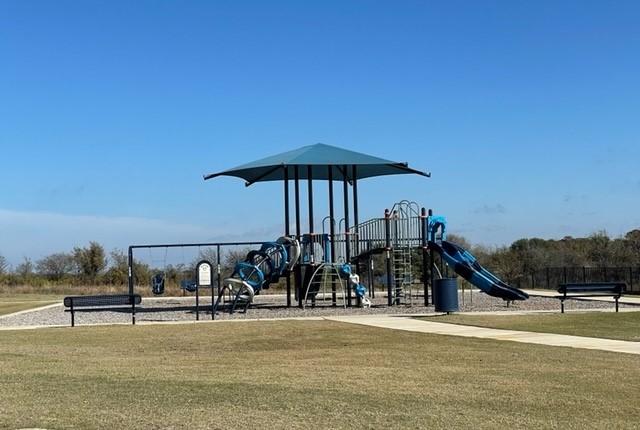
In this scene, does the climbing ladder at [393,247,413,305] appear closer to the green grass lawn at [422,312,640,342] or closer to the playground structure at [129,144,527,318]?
the playground structure at [129,144,527,318]

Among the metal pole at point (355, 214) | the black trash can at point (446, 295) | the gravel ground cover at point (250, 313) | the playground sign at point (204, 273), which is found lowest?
the gravel ground cover at point (250, 313)

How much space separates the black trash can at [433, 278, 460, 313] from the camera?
22.8m

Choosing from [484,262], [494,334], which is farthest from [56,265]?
[494,334]

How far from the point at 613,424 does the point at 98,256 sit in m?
54.3

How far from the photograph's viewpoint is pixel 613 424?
7.06 m

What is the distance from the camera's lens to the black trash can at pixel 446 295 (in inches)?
899

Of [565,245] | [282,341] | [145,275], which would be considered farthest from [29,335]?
[565,245]

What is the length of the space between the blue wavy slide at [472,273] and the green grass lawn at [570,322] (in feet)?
15.4

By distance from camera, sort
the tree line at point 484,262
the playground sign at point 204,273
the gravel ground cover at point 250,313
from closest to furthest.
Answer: the playground sign at point 204,273
the gravel ground cover at point 250,313
the tree line at point 484,262

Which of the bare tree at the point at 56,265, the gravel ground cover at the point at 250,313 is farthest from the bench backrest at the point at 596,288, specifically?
the bare tree at the point at 56,265

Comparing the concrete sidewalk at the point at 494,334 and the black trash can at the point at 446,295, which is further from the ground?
the black trash can at the point at 446,295

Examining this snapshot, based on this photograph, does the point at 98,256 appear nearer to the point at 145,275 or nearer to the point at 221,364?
the point at 145,275

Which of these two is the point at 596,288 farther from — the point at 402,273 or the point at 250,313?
the point at 250,313

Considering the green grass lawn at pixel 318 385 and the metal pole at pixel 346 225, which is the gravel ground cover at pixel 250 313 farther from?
the green grass lawn at pixel 318 385
